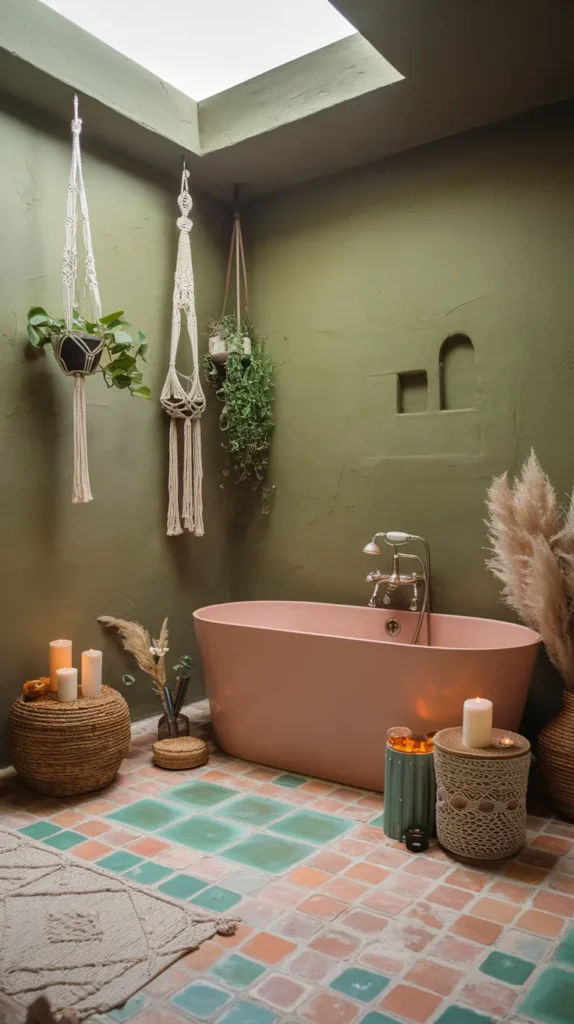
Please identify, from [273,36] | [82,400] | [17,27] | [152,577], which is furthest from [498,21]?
[152,577]

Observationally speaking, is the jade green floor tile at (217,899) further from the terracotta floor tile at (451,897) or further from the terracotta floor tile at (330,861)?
the terracotta floor tile at (451,897)

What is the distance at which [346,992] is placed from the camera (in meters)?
1.52

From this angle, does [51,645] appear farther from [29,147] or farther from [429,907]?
[29,147]

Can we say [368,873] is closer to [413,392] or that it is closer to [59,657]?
[59,657]

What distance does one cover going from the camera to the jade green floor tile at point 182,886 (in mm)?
1919

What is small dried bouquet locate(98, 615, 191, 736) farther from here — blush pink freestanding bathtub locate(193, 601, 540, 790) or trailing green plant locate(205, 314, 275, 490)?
trailing green plant locate(205, 314, 275, 490)

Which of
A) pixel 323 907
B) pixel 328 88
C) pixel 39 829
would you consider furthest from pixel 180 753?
pixel 328 88

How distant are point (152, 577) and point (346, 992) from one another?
2.22 metres

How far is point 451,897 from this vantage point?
6.31 ft

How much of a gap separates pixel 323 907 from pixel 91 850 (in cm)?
76

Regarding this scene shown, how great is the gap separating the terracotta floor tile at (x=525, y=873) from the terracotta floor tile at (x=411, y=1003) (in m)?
0.63

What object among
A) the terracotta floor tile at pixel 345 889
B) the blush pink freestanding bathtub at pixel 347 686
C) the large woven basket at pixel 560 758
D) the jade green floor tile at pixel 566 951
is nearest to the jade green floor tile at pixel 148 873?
the terracotta floor tile at pixel 345 889

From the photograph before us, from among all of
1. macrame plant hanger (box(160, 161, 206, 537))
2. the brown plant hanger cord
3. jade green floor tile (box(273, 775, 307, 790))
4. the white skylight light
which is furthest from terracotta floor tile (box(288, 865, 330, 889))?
the white skylight light

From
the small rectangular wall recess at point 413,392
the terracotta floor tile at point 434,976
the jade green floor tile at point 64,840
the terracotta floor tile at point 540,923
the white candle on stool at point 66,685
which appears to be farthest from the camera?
the small rectangular wall recess at point 413,392
